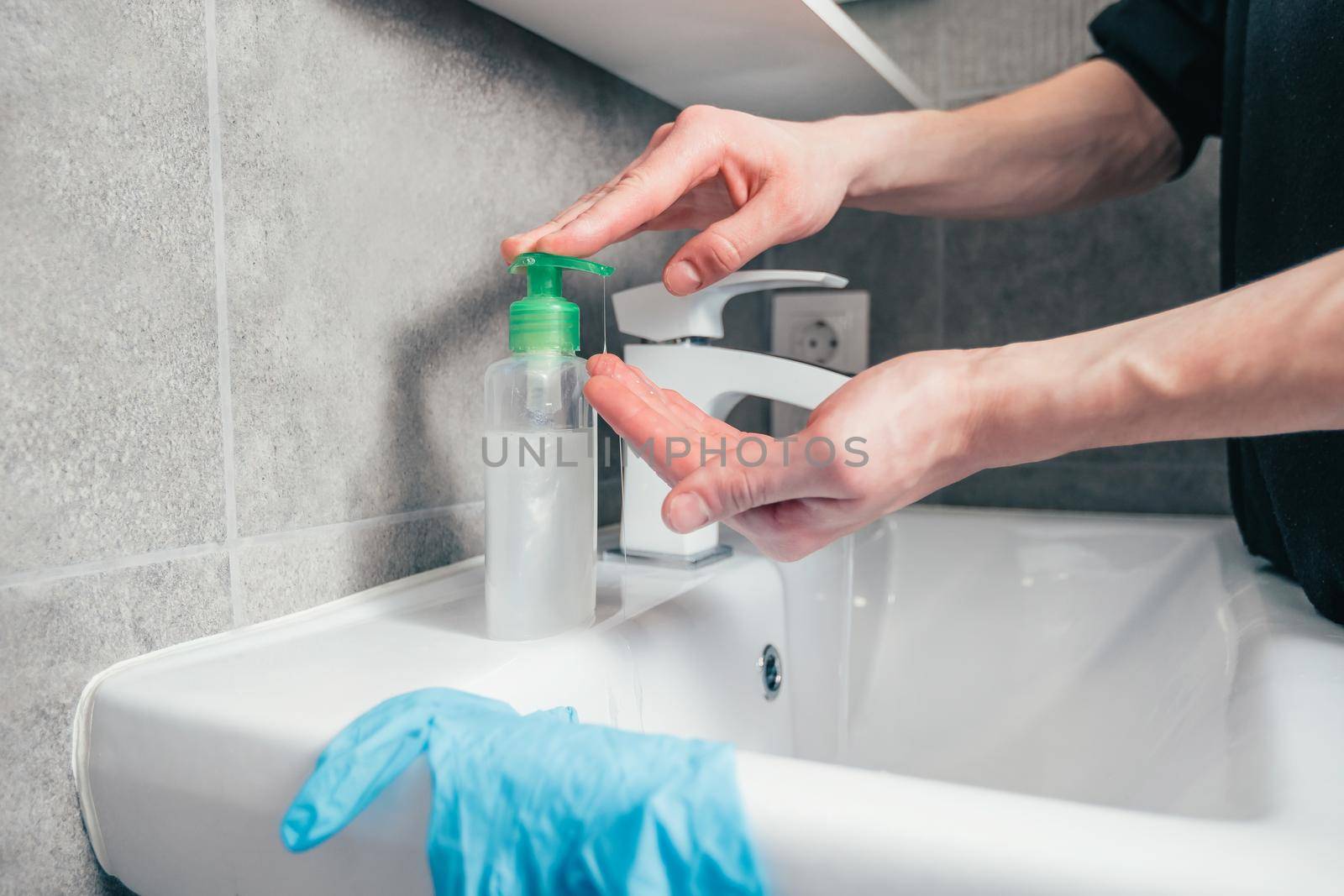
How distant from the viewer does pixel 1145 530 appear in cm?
77

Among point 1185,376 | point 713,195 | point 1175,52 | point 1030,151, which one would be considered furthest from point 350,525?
point 1175,52

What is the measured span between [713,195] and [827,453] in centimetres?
29

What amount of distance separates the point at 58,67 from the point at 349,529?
0.25m

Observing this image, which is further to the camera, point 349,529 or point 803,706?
point 803,706

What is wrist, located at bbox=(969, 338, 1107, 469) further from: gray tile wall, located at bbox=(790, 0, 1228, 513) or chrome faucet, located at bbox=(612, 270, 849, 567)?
gray tile wall, located at bbox=(790, 0, 1228, 513)

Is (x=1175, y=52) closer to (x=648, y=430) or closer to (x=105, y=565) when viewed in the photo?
(x=648, y=430)

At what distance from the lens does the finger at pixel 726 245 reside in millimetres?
480

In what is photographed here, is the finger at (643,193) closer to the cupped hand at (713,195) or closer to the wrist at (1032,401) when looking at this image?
the cupped hand at (713,195)

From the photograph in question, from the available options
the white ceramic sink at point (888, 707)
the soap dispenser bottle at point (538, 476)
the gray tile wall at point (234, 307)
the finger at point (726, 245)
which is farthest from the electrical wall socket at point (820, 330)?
the soap dispenser bottle at point (538, 476)

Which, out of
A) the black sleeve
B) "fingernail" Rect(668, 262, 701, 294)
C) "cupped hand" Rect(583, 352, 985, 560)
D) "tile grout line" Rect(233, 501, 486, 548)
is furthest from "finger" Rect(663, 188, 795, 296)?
the black sleeve

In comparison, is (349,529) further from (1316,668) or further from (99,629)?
(1316,668)

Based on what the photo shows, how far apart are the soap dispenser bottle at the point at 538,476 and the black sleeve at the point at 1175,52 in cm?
53

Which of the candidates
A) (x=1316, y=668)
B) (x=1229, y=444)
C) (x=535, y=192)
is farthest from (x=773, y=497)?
(x=1229, y=444)

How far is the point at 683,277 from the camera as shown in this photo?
48cm
